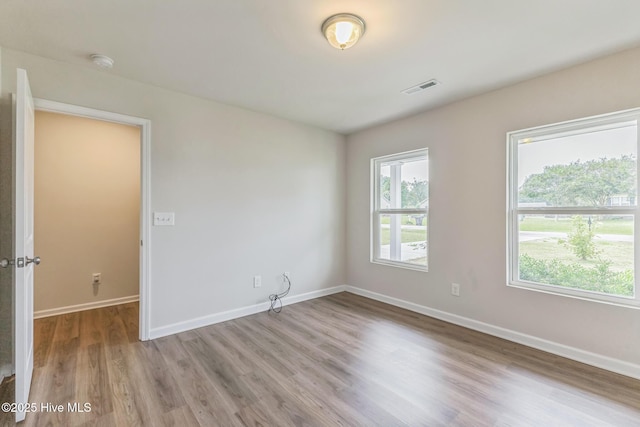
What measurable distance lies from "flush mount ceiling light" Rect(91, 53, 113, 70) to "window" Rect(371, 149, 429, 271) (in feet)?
10.3

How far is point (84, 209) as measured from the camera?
3.69 m

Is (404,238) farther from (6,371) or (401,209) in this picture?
(6,371)

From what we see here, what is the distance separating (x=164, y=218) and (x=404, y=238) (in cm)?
294

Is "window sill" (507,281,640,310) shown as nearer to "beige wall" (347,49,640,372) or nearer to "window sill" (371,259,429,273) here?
"beige wall" (347,49,640,372)

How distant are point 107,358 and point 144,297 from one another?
1.81 ft

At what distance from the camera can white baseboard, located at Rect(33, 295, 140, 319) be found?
340cm

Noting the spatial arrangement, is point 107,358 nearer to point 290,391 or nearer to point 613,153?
point 290,391

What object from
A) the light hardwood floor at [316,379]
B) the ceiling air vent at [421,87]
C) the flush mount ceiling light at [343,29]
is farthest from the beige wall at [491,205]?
the flush mount ceiling light at [343,29]

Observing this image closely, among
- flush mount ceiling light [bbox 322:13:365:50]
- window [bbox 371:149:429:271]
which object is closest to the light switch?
flush mount ceiling light [bbox 322:13:365:50]

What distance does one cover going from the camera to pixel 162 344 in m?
2.73

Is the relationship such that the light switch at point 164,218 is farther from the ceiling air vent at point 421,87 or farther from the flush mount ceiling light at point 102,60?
the ceiling air vent at point 421,87

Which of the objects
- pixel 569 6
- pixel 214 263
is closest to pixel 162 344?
pixel 214 263

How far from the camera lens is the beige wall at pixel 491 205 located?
2293 millimetres

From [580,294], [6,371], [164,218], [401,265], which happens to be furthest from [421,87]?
[6,371]
